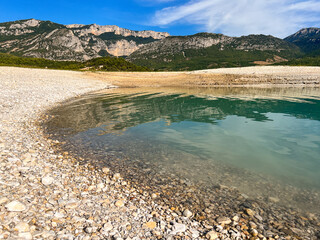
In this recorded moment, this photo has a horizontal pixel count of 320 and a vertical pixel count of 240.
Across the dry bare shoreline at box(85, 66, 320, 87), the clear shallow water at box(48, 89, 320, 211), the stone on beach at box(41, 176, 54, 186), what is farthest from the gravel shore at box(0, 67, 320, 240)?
the dry bare shoreline at box(85, 66, 320, 87)

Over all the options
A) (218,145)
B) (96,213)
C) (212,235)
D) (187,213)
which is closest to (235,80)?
(218,145)

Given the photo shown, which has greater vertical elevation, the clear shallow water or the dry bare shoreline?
the dry bare shoreline

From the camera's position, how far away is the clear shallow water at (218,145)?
7.77 m

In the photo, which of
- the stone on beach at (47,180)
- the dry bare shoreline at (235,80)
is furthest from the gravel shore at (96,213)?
the dry bare shoreline at (235,80)

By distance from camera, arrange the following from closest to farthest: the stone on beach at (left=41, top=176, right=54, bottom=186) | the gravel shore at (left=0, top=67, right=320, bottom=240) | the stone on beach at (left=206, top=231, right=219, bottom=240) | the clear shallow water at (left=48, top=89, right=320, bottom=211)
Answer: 1. the gravel shore at (left=0, top=67, right=320, bottom=240)
2. the stone on beach at (left=206, top=231, right=219, bottom=240)
3. the stone on beach at (left=41, top=176, right=54, bottom=186)
4. the clear shallow water at (left=48, top=89, right=320, bottom=211)

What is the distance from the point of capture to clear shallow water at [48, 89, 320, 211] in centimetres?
777

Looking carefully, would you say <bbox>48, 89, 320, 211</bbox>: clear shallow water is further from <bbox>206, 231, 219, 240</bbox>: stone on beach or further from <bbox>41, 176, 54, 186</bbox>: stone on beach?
<bbox>41, 176, 54, 186</bbox>: stone on beach

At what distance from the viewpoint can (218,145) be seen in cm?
1162

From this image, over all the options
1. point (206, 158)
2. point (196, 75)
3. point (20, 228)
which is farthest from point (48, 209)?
point (196, 75)

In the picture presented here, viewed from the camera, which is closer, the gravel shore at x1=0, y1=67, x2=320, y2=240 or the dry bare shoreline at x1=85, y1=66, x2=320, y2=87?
the gravel shore at x1=0, y1=67, x2=320, y2=240

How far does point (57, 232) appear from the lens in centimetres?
458

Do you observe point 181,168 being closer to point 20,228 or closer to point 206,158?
point 206,158

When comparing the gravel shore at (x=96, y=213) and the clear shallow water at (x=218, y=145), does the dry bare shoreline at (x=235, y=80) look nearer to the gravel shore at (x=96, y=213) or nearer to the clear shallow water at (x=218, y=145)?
the clear shallow water at (x=218, y=145)

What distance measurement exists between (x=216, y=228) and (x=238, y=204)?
62.8 inches
